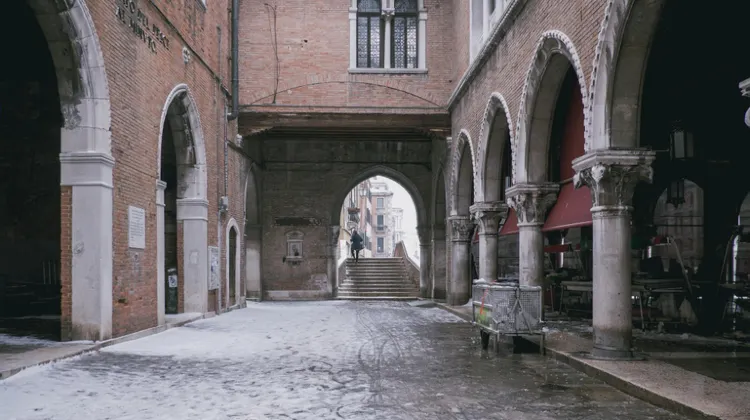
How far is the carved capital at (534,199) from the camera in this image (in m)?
12.6

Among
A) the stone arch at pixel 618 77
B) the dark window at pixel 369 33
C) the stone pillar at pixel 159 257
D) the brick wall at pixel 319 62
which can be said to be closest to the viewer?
the stone arch at pixel 618 77

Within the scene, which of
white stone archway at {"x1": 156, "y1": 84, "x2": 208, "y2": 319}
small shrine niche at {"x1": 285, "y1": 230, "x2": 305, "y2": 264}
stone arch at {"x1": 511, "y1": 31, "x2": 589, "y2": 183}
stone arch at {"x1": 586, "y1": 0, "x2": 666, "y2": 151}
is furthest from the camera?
small shrine niche at {"x1": 285, "y1": 230, "x2": 305, "y2": 264}

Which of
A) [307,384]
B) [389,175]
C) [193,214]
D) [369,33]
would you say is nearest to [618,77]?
[307,384]

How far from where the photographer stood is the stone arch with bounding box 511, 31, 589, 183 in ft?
38.3

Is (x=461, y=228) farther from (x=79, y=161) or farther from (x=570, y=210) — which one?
(x=79, y=161)

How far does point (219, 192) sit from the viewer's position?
18.0 m

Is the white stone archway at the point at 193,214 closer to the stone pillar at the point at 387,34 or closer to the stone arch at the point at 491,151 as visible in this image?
the stone arch at the point at 491,151

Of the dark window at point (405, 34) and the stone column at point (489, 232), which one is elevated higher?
the dark window at point (405, 34)

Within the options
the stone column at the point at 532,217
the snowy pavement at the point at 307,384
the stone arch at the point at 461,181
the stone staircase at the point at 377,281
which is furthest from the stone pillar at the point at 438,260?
the snowy pavement at the point at 307,384

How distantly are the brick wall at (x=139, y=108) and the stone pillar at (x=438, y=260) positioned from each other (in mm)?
11839

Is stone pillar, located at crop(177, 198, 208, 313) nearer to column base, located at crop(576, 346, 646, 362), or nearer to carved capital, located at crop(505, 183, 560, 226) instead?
carved capital, located at crop(505, 183, 560, 226)

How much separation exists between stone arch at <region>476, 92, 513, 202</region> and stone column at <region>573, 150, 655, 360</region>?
21.6 ft

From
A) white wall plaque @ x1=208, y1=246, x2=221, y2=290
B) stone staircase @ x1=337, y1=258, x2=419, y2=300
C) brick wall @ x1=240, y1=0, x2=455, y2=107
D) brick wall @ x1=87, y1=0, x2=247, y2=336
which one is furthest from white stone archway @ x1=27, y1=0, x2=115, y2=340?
stone staircase @ x1=337, y1=258, x2=419, y2=300

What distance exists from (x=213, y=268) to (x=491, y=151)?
7.17 m
